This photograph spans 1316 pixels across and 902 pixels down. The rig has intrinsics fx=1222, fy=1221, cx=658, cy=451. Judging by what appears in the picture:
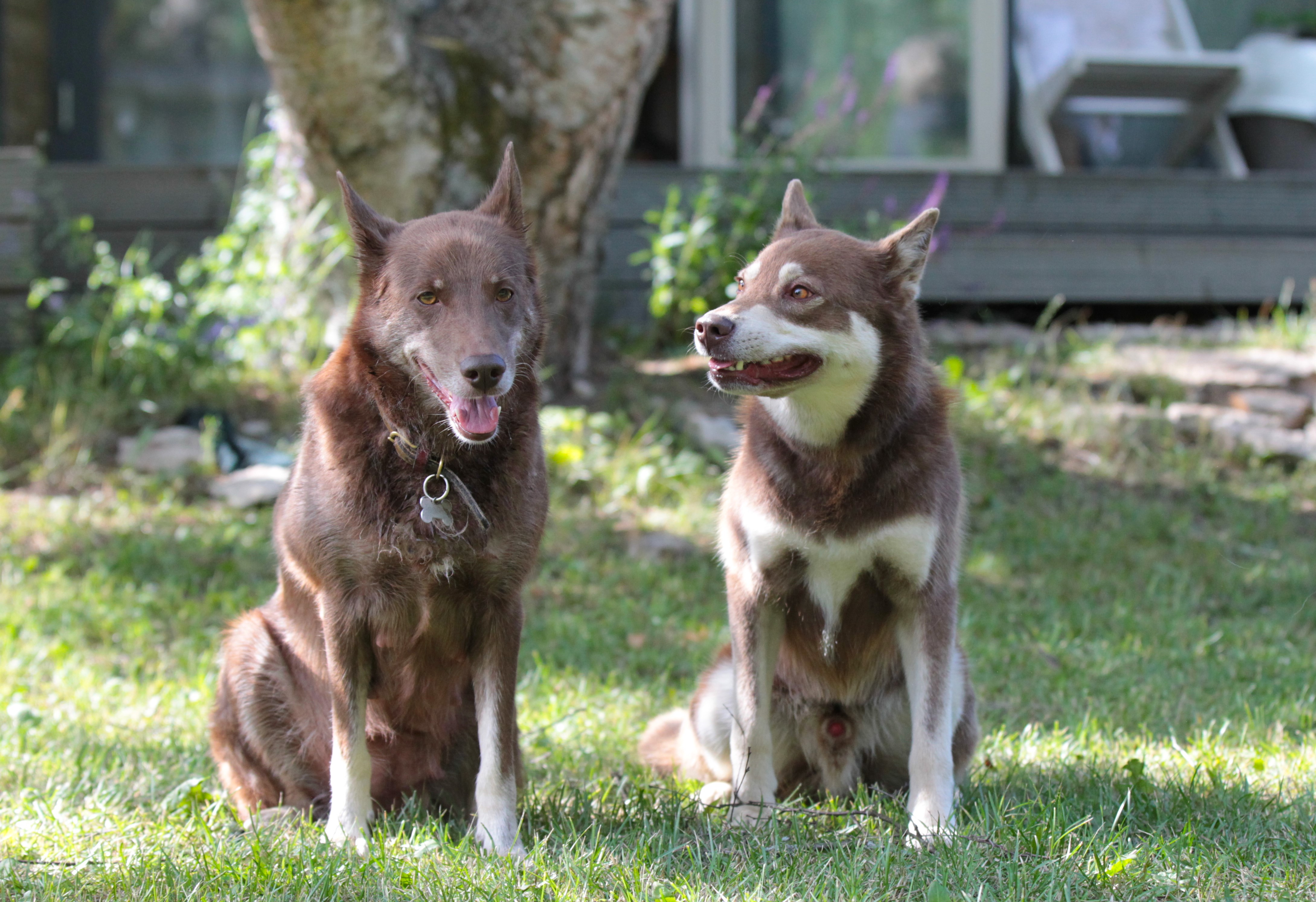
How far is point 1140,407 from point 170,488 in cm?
590

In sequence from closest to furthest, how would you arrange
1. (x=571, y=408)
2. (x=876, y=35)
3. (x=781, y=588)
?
(x=781, y=588), (x=571, y=408), (x=876, y=35)

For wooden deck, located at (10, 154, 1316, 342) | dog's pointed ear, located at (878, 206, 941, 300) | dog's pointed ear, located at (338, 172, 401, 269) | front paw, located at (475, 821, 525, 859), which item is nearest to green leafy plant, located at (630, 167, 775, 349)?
wooden deck, located at (10, 154, 1316, 342)

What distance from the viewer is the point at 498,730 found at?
3256mm

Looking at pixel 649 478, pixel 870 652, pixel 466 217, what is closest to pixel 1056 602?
pixel 649 478

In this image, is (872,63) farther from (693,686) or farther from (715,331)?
(715,331)

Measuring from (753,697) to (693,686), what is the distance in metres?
1.52

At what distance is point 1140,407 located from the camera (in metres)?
7.86

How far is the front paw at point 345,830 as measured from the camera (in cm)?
314

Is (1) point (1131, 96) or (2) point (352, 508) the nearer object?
(2) point (352, 508)

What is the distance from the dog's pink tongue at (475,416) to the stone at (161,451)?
4307mm

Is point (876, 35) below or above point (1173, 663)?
above

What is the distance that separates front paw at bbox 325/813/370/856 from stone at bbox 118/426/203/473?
4.09 metres

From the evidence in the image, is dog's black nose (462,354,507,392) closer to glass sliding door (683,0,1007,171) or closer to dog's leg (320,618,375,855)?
dog's leg (320,618,375,855)

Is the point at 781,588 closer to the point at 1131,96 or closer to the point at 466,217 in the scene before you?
the point at 466,217
